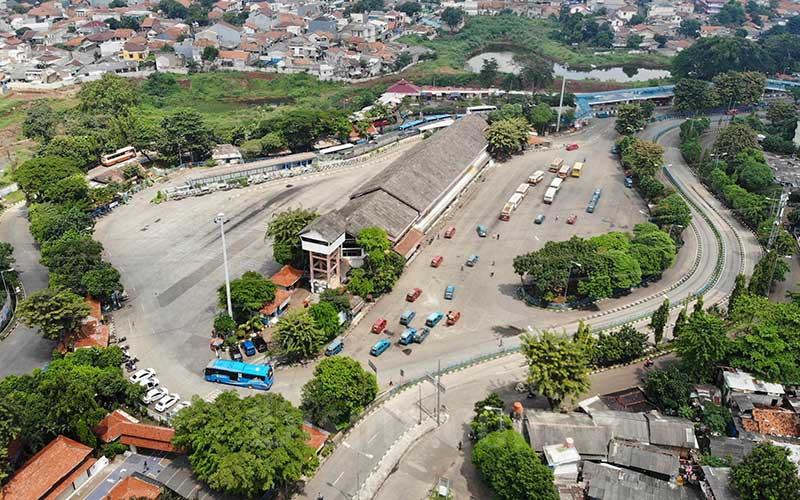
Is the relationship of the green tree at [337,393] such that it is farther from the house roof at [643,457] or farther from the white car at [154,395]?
the house roof at [643,457]

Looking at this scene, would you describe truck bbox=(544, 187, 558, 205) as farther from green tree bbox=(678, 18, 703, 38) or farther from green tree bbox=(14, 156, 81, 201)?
green tree bbox=(678, 18, 703, 38)

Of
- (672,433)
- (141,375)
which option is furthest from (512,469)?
(141,375)

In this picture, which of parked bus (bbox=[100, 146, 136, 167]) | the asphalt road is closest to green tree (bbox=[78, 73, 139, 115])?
parked bus (bbox=[100, 146, 136, 167])

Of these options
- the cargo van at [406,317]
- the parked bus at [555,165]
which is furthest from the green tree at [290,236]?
the parked bus at [555,165]

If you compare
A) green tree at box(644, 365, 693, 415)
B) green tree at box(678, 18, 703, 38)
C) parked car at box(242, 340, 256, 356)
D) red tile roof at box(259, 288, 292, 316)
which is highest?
green tree at box(644, 365, 693, 415)

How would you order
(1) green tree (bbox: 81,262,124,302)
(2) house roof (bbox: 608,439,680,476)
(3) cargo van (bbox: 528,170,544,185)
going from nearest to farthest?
1. (2) house roof (bbox: 608,439,680,476)
2. (1) green tree (bbox: 81,262,124,302)
3. (3) cargo van (bbox: 528,170,544,185)
